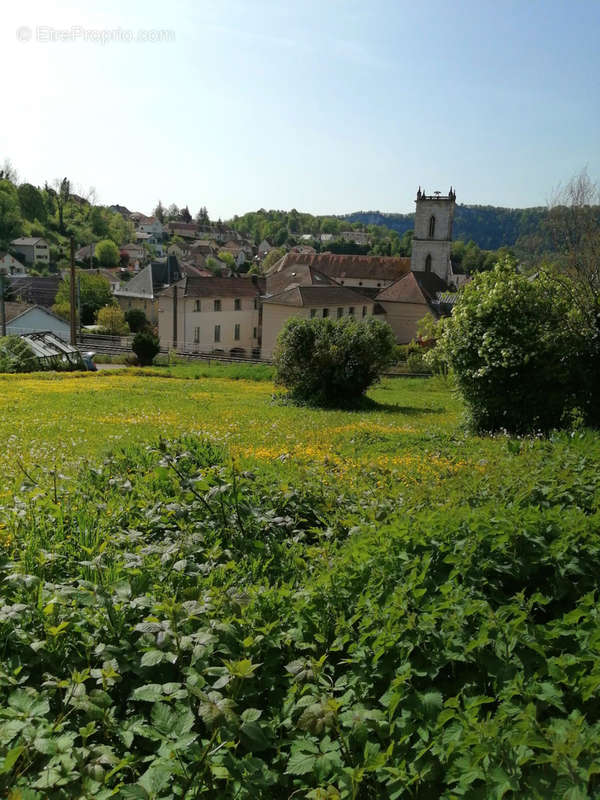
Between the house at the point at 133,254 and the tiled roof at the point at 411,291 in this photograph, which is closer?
the tiled roof at the point at 411,291

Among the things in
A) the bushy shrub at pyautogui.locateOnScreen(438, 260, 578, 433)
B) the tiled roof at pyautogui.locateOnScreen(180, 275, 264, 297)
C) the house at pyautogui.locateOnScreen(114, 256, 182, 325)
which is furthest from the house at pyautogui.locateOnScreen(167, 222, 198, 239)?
the bushy shrub at pyautogui.locateOnScreen(438, 260, 578, 433)

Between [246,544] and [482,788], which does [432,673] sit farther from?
[246,544]

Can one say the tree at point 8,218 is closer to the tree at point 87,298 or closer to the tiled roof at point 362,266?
the tree at point 87,298

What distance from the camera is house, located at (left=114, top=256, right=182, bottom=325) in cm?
7469

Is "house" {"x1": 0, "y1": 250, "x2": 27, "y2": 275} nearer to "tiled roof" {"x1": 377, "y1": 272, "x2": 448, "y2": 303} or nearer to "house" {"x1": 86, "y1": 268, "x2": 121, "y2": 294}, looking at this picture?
"house" {"x1": 86, "y1": 268, "x2": 121, "y2": 294}

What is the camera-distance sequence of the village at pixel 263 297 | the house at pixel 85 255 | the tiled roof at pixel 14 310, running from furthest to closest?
the house at pixel 85 255 → the village at pixel 263 297 → the tiled roof at pixel 14 310

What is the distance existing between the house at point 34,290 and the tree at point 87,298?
8.12 feet

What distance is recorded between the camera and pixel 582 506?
5062 mm

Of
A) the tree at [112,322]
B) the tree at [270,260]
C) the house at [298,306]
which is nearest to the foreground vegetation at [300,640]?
the house at [298,306]

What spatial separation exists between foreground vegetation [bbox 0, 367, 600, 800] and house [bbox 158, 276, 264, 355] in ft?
163

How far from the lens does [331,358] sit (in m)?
23.4

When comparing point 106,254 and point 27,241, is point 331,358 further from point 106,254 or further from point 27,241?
point 27,241

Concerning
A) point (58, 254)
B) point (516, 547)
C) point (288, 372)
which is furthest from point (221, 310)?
point (58, 254)

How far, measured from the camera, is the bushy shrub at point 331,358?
76.9ft
